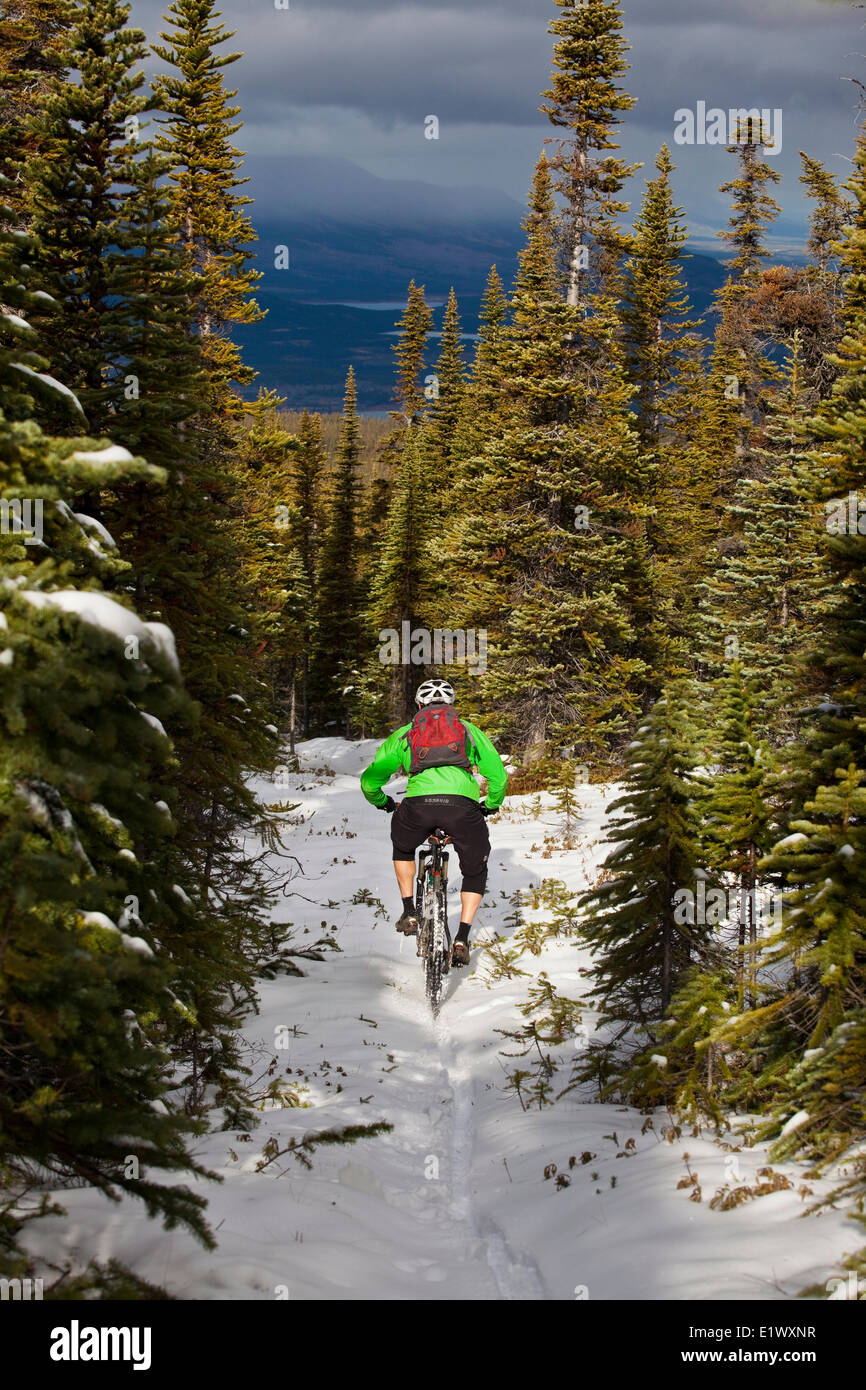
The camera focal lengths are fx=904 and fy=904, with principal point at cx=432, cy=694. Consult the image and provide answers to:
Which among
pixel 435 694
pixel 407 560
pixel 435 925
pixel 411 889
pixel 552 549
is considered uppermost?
pixel 407 560

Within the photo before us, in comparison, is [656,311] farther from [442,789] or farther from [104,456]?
[104,456]

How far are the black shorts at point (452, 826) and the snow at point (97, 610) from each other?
5.77m

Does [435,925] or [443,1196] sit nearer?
[443,1196]

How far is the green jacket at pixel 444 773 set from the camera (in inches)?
349

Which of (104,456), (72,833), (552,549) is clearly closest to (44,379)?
(104,456)

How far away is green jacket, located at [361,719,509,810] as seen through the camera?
8875mm

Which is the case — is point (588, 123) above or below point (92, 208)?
above

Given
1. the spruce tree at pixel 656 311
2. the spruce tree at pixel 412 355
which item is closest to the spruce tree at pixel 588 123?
the spruce tree at pixel 656 311

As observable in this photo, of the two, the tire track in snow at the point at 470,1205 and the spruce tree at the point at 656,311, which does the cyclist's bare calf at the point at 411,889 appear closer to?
the tire track in snow at the point at 470,1205

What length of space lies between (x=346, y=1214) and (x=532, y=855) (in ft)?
33.1

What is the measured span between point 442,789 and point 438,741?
18.6 inches

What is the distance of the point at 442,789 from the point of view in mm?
8852
